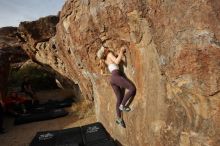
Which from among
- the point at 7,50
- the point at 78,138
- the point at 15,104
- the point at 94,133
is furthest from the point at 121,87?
the point at 7,50

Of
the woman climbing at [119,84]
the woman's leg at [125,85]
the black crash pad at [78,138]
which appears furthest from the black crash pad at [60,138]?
the woman's leg at [125,85]

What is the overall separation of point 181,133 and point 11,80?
785 inches

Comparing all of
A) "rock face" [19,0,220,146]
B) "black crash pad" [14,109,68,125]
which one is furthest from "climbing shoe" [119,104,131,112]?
"black crash pad" [14,109,68,125]

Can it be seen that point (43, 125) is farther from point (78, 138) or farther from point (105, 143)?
point (105, 143)

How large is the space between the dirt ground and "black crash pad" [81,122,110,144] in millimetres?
2182

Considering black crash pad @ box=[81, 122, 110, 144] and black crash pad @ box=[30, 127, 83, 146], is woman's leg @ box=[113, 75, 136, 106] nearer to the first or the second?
black crash pad @ box=[81, 122, 110, 144]

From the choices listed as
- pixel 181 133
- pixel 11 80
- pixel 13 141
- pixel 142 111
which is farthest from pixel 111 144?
pixel 11 80

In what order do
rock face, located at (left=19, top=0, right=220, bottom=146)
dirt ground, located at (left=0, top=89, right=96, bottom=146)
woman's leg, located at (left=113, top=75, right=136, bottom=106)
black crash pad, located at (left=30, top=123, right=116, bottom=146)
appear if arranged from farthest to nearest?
dirt ground, located at (left=0, top=89, right=96, bottom=146), black crash pad, located at (left=30, top=123, right=116, bottom=146), woman's leg, located at (left=113, top=75, right=136, bottom=106), rock face, located at (left=19, top=0, right=220, bottom=146)

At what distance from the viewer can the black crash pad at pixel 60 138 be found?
9.16 m

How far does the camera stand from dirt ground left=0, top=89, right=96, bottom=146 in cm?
1187

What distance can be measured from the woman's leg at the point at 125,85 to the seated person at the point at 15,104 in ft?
29.6

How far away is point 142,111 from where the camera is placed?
23.6 feet

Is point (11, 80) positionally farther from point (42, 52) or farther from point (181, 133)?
point (181, 133)

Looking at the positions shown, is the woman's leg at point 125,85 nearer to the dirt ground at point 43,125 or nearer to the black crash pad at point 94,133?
the black crash pad at point 94,133
